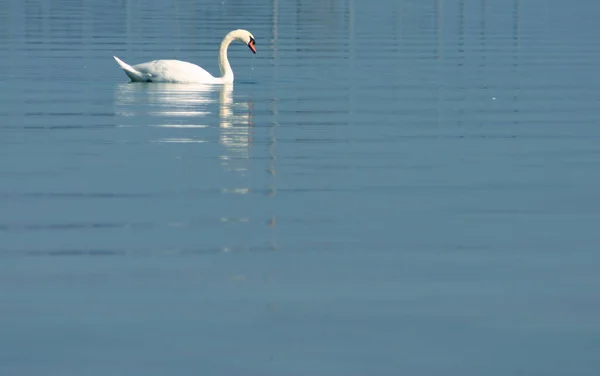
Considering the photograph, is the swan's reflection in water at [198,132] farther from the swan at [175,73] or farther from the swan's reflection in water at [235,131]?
the swan at [175,73]

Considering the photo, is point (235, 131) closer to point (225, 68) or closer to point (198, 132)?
point (198, 132)

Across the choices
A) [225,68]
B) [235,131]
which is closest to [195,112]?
[235,131]

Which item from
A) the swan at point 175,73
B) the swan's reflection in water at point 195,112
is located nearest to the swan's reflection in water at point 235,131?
the swan's reflection in water at point 195,112

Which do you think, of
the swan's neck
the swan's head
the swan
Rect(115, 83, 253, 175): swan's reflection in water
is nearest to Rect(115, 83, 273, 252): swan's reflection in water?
Rect(115, 83, 253, 175): swan's reflection in water

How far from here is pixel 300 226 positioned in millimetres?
12039

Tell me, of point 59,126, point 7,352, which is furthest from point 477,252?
point 59,126

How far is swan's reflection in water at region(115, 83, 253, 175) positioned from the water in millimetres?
65

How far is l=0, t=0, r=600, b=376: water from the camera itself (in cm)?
852

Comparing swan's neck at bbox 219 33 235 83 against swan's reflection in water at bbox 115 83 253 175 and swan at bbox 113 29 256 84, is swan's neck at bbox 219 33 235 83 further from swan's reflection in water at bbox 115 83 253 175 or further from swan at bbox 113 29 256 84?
swan's reflection in water at bbox 115 83 253 175

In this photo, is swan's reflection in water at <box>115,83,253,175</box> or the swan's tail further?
the swan's tail

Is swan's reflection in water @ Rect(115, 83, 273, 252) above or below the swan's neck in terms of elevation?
below

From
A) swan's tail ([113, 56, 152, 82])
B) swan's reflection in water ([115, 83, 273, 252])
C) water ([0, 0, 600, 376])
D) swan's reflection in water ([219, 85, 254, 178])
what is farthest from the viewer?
swan's tail ([113, 56, 152, 82])

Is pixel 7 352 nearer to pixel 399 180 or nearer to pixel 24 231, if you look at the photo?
pixel 24 231

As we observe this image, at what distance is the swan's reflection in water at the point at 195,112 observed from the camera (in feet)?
56.0
